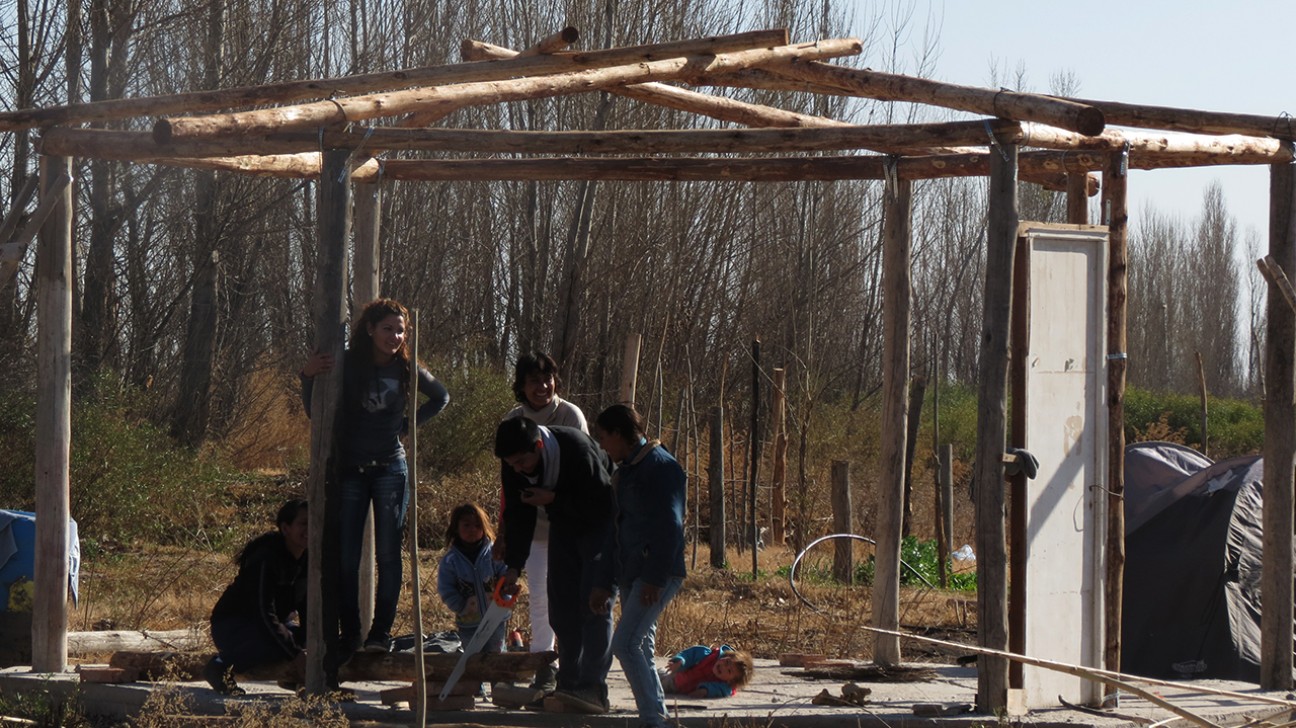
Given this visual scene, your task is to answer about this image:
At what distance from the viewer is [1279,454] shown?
325 inches

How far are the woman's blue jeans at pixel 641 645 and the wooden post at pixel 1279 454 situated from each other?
12.1 feet

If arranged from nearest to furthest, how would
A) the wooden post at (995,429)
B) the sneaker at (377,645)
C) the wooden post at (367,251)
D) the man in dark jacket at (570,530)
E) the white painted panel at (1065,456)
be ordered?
1. the man in dark jacket at (570,530)
2. the wooden post at (995,429)
3. the white painted panel at (1065,456)
4. the sneaker at (377,645)
5. the wooden post at (367,251)

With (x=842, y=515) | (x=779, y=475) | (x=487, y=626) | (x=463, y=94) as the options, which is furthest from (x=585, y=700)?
(x=779, y=475)

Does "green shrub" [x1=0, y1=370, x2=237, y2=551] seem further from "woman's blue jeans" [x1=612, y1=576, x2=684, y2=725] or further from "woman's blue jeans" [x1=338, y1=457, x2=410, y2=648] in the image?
"woman's blue jeans" [x1=612, y1=576, x2=684, y2=725]

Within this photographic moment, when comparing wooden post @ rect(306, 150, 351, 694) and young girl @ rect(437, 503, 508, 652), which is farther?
young girl @ rect(437, 503, 508, 652)

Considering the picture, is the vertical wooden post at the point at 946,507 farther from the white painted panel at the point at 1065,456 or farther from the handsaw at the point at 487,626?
the handsaw at the point at 487,626

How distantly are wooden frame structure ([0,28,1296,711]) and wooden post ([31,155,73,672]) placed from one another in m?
0.01

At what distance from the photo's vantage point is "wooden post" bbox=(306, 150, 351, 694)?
7070mm

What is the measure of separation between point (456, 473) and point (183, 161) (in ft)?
31.3

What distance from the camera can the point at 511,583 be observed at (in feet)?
22.1

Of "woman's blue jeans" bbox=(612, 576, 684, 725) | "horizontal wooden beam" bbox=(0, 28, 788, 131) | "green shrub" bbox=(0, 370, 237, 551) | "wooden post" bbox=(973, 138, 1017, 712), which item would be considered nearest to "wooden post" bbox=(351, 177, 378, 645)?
"horizontal wooden beam" bbox=(0, 28, 788, 131)

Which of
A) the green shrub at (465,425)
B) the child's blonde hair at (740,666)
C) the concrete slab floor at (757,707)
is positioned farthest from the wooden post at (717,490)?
the child's blonde hair at (740,666)

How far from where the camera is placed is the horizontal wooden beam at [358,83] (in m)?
7.57

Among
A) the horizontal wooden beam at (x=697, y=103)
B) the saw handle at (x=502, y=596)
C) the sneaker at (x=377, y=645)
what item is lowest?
the sneaker at (x=377, y=645)
